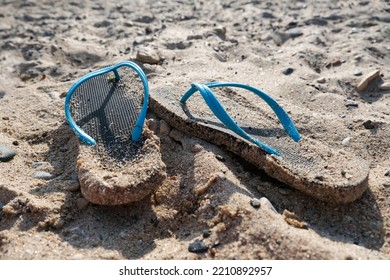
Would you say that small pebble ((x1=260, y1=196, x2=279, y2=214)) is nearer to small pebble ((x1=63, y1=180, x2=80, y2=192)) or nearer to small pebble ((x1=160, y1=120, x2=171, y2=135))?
small pebble ((x1=160, y1=120, x2=171, y2=135))

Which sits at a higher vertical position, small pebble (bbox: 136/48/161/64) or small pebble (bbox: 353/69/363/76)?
small pebble (bbox: 136/48/161/64)

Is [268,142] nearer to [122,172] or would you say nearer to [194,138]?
[194,138]

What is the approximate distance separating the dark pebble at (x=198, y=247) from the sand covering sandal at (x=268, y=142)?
43 cm

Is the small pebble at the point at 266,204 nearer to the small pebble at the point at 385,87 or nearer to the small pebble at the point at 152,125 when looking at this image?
the small pebble at the point at 152,125

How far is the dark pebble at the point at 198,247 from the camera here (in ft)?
5.05

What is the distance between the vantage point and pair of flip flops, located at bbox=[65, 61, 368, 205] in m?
1.70

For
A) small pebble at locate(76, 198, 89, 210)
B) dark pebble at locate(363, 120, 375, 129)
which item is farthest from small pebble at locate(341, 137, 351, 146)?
small pebble at locate(76, 198, 89, 210)

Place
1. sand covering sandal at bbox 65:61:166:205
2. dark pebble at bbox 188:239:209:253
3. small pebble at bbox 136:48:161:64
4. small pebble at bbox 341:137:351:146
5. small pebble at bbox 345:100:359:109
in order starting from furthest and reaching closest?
small pebble at bbox 136:48:161:64 → small pebble at bbox 345:100:359:109 → small pebble at bbox 341:137:351:146 → sand covering sandal at bbox 65:61:166:205 → dark pebble at bbox 188:239:209:253

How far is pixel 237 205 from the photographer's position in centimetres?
163

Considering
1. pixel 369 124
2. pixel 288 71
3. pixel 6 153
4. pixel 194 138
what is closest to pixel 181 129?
pixel 194 138

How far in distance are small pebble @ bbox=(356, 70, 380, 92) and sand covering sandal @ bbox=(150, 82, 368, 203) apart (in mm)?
708

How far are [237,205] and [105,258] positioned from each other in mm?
471

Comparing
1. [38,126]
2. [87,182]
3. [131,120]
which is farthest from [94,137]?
[38,126]

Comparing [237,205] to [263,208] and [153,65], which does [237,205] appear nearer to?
[263,208]
